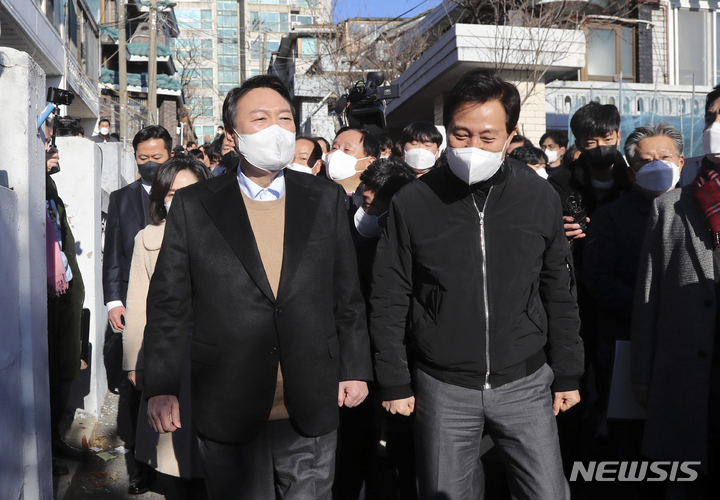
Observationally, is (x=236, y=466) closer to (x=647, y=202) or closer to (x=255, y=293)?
(x=255, y=293)

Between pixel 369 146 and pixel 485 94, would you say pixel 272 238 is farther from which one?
pixel 369 146

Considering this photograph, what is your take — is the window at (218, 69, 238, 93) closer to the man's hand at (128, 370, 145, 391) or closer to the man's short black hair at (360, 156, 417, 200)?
the man's short black hair at (360, 156, 417, 200)

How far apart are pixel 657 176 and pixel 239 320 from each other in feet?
8.49

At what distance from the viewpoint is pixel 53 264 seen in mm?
3852

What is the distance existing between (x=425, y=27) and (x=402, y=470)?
17.7 metres

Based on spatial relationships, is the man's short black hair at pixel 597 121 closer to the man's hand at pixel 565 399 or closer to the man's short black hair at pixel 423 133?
the man's short black hair at pixel 423 133

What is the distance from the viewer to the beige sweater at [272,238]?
257 cm

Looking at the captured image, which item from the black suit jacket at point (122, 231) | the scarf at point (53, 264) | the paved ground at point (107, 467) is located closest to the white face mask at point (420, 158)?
the black suit jacket at point (122, 231)

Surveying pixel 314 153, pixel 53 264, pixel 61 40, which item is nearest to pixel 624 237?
pixel 314 153

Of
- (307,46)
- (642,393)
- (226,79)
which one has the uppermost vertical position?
(226,79)

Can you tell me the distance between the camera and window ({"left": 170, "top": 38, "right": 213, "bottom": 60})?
1977 inches

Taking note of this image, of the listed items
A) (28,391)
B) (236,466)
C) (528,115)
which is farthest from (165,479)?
(528,115)

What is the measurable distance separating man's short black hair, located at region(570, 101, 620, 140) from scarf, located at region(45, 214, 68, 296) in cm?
336

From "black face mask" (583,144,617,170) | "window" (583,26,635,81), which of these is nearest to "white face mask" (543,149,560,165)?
"black face mask" (583,144,617,170)
